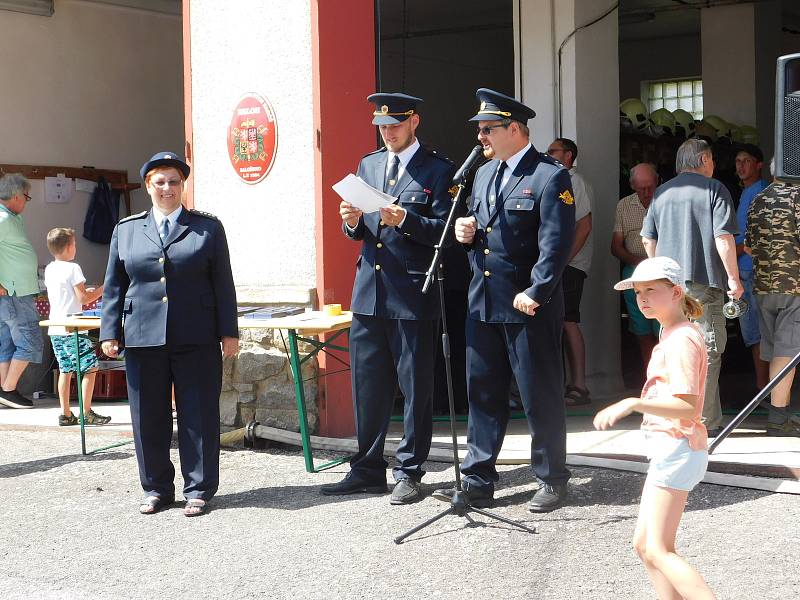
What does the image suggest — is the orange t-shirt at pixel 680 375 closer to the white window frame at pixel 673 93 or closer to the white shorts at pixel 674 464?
the white shorts at pixel 674 464

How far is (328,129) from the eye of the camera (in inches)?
299

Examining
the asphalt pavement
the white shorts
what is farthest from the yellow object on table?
the white shorts

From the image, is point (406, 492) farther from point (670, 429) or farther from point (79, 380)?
point (79, 380)

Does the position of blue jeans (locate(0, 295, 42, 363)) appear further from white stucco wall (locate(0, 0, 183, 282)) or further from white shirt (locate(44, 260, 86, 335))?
white shirt (locate(44, 260, 86, 335))

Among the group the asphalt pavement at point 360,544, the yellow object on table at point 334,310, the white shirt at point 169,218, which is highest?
the white shirt at point 169,218

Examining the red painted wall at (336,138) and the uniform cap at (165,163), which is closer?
the uniform cap at (165,163)

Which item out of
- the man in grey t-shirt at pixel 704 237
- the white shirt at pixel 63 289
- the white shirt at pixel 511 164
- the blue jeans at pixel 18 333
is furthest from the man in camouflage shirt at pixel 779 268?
the blue jeans at pixel 18 333

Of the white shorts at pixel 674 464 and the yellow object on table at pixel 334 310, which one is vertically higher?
the yellow object on table at pixel 334 310

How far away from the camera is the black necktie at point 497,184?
234 inches

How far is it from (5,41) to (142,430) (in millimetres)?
6143

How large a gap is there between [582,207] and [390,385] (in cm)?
270

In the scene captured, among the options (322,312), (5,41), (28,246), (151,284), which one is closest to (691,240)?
(322,312)

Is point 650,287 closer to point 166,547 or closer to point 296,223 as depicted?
point 166,547

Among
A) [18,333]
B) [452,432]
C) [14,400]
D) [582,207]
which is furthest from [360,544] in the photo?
[18,333]
